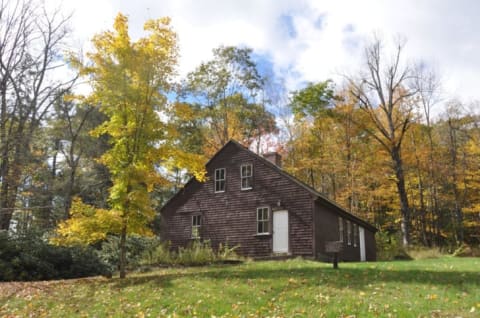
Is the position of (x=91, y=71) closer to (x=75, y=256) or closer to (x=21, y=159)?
(x=75, y=256)

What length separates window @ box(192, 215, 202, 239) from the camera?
24.5 m

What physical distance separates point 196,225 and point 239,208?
289 cm

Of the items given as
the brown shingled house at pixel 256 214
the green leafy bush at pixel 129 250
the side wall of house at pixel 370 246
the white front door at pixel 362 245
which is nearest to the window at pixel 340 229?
the brown shingled house at pixel 256 214

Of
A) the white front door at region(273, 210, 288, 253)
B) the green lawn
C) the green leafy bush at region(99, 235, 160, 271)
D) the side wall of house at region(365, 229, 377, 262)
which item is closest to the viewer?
the green lawn

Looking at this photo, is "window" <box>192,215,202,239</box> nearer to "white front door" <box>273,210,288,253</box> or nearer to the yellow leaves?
"white front door" <box>273,210,288,253</box>

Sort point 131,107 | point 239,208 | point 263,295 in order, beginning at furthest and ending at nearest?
point 239,208 → point 131,107 → point 263,295

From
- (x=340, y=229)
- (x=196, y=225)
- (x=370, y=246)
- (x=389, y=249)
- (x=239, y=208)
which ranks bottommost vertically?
(x=389, y=249)

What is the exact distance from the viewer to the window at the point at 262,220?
22.5 meters

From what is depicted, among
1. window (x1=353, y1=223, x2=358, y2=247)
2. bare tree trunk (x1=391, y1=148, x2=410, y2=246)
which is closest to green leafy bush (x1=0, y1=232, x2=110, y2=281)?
window (x1=353, y1=223, x2=358, y2=247)

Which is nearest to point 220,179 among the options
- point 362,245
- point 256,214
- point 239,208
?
point 239,208

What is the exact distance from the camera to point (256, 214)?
2291cm

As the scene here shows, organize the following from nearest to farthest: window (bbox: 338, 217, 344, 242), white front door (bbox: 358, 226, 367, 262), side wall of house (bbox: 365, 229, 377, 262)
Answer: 1. window (bbox: 338, 217, 344, 242)
2. white front door (bbox: 358, 226, 367, 262)
3. side wall of house (bbox: 365, 229, 377, 262)

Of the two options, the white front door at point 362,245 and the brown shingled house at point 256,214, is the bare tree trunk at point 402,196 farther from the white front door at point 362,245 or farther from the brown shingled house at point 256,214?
the brown shingled house at point 256,214

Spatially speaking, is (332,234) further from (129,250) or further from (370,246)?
(129,250)
